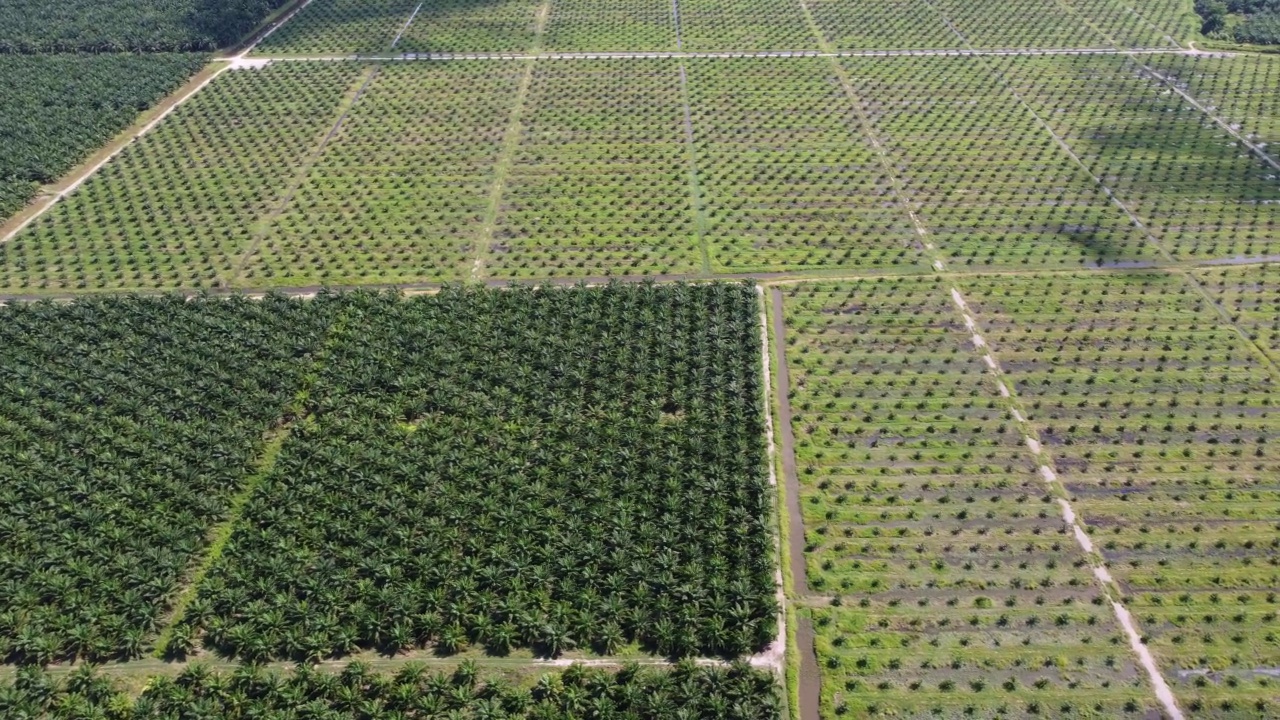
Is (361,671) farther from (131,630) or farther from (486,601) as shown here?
(131,630)

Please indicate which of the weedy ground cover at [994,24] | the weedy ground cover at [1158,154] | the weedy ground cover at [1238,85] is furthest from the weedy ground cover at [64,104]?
the weedy ground cover at [1238,85]

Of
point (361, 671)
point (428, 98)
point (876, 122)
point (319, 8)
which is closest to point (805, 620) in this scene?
point (361, 671)

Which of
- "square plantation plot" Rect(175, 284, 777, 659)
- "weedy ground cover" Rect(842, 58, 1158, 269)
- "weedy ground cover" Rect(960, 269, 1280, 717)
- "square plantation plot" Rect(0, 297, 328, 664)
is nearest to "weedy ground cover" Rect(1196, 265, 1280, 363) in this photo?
"weedy ground cover" Rect(960, 269, 1280, 717)

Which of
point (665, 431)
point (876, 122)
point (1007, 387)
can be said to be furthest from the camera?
point (876, 122)

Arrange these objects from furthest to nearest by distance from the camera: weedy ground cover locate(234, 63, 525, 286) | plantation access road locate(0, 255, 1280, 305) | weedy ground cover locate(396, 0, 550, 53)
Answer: weedy ground cover locate(396, 0, 550, 53) → weedy ground cover locate(234, 63, 525, 286) → plantation access road locate(0, 255, 1280, 305)

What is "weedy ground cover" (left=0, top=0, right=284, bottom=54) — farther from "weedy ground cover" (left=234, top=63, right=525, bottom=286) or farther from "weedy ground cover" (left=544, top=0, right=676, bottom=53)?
"weedy ground cover" (left=544, top=0, right=676, bottom=53)

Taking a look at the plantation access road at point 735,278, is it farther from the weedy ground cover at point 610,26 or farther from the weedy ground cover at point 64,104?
the weedy ground cover at point 610,26

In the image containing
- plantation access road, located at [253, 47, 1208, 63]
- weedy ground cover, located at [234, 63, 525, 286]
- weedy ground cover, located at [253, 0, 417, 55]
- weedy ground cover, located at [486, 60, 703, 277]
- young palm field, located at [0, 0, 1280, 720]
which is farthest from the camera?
weedy ground cover, located at [253, 0, 417, 55]
